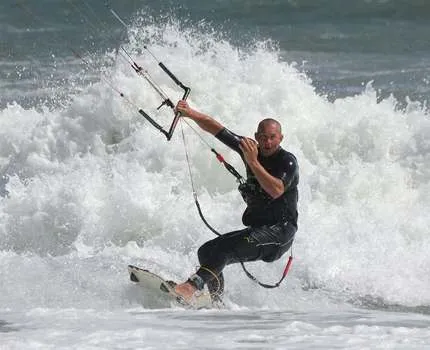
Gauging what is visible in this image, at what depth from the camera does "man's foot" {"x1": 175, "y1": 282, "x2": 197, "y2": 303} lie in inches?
294

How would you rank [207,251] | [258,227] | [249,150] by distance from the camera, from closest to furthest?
[249,150]
[207,251]
[258,227]

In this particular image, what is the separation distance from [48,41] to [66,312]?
43.5 ft

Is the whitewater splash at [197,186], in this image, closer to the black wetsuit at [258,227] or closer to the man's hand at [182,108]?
the black wetsuit at [258,227]

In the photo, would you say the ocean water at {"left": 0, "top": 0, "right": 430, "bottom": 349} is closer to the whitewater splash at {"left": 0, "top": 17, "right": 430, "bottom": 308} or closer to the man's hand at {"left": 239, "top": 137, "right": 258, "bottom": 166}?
the whitewater splash at {"left": 0, "top": 17, "right": 430, "bottom": 308}

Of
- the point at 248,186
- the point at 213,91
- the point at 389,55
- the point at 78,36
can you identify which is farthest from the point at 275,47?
the point at 248,186

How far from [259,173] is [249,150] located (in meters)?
0.19

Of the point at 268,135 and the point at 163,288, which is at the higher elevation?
the point at 268,135

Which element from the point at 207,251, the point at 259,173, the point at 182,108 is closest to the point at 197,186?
the point at 207,251

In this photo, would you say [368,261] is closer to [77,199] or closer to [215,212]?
[215,212]

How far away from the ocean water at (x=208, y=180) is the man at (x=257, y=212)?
1.02 feet

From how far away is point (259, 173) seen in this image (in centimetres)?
716

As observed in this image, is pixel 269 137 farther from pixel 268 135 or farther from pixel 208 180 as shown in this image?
pixel 208 180

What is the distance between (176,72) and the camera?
14.4 metres

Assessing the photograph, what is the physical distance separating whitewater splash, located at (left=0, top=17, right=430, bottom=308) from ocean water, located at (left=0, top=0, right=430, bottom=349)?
25 mm
